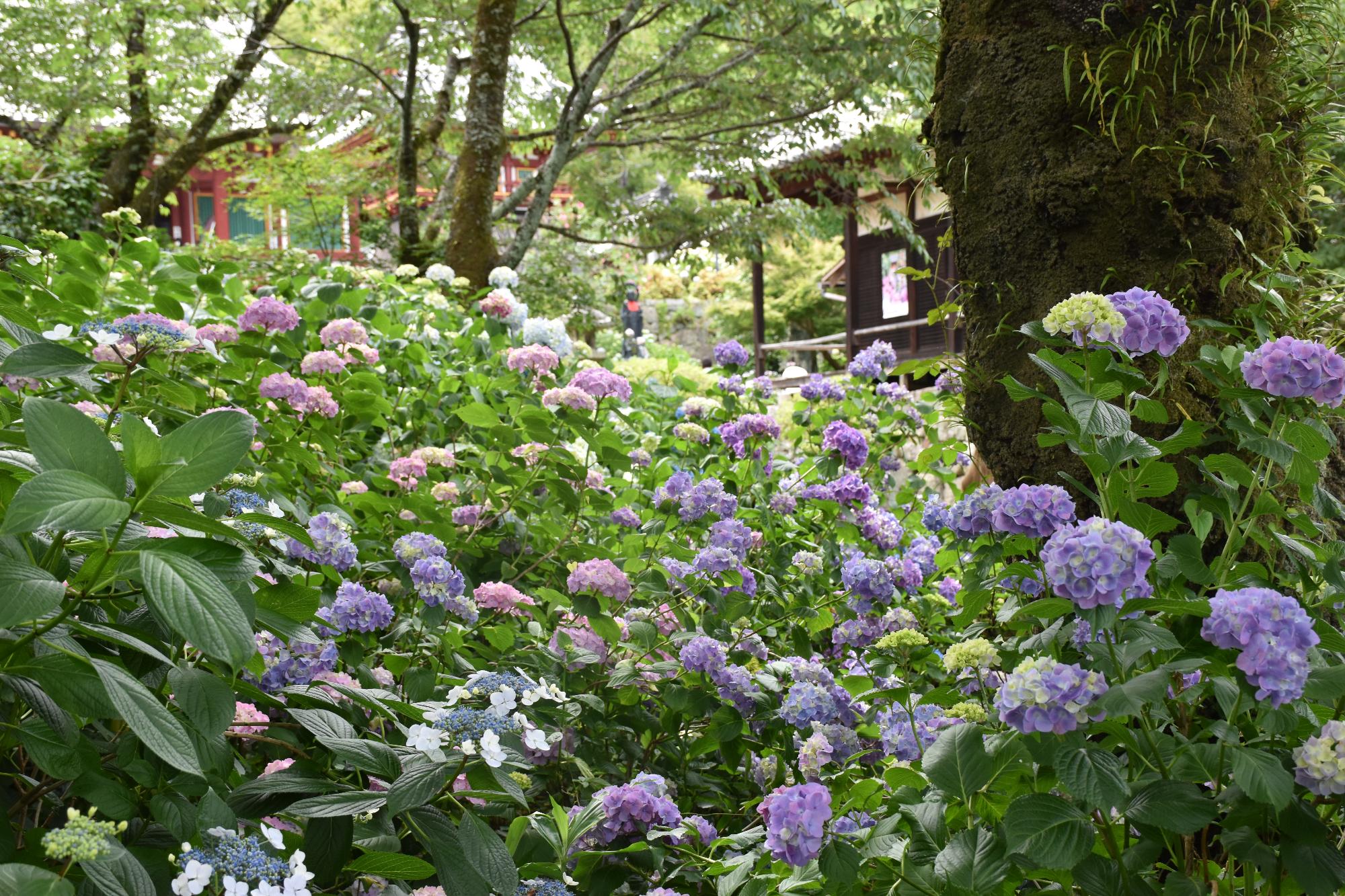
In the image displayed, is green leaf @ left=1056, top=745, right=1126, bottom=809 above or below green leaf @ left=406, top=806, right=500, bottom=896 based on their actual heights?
above

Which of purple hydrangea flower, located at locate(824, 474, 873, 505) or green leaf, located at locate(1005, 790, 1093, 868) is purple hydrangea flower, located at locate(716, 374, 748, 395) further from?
green leaf, located at locate(1005, 790, 1093, 868)

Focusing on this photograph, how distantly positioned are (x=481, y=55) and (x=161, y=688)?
6427 mm

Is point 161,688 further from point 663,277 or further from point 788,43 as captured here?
point 663,277

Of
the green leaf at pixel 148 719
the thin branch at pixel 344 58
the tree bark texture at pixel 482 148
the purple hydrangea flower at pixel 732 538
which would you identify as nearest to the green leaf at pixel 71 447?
the green leaf at pixel 148 719

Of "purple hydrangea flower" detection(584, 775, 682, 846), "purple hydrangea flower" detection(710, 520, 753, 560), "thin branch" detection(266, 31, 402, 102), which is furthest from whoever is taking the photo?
"thin branch" detection(266, 31, 402, 102)

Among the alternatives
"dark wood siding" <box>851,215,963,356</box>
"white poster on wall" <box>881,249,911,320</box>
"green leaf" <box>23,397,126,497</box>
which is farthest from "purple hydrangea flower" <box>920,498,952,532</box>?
"white poster on wall" <box>881,249,911,320</box>

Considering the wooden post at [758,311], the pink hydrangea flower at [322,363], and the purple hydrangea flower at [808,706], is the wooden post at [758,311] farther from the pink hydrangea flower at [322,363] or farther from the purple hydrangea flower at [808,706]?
the purple hydrangea flower at [808,706]

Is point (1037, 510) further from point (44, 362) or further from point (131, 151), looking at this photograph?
point (131, 151)

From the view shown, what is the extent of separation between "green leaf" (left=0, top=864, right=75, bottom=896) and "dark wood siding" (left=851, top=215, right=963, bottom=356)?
13055mm

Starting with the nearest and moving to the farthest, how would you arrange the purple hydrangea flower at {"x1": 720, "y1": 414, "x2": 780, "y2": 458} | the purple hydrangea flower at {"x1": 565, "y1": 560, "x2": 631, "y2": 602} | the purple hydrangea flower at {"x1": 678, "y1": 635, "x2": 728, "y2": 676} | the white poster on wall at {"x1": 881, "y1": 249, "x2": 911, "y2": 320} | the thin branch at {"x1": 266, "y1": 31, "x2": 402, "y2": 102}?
the purple hydrangea flower at {"x1": 678, "y1": 635, "x2": 728, "y2": 676} → the purple hydrangea flower at {"x1": 565, "y1": 560, "x2": 631, "y2": 602} → the purple hydrangea flower at {"x1": 720, "y1": 414, "x2": 780, "y2": 458} → the thin branch at {"x1": 266, "y1": 31, "x2": 402, "y2": 102} → the white poster on wall at {"x1": 881, "y1": 249, "x2": 911, "y2": 320}

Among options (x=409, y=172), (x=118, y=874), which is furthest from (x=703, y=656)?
(x=409, y=172)

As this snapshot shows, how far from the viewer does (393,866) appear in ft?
3.48

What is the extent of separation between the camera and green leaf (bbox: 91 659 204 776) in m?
0.87

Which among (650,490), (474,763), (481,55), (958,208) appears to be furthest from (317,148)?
(474,763)
